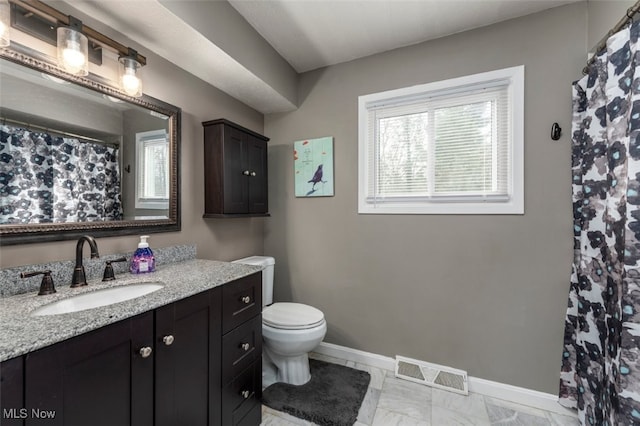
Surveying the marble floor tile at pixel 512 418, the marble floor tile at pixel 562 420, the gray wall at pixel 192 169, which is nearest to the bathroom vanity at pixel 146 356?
the gray wall at pixel 192 169

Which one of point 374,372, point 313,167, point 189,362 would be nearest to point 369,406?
point 374,372

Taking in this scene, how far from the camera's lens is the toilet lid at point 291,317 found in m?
1.75

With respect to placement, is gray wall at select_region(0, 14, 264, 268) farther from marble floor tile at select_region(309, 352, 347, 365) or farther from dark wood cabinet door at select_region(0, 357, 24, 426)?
marble floor tile at select_region(309, 352, 347, 365)

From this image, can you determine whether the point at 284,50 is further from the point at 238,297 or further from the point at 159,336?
the point at 159,336

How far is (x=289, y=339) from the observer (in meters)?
1.73

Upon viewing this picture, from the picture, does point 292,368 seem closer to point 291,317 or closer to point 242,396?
point 291,317

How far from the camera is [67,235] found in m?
1.20

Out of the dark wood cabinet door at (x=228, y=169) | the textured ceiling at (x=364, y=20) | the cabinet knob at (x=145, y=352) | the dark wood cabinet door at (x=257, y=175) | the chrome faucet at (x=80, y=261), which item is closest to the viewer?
the cabinet knob at (x=145, y=352)

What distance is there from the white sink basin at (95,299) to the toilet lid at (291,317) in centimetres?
80

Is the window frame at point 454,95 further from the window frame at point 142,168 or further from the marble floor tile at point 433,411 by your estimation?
the window frame at point 142,168

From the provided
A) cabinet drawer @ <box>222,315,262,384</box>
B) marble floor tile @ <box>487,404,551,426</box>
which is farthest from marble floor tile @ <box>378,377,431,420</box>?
cabinet drawer @ <box>222,315,262,384</box>

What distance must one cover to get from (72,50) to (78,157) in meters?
0.45

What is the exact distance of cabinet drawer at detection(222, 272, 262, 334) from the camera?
51.4 inches

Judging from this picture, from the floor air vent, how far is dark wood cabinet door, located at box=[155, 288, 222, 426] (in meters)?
1.32
